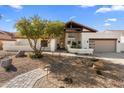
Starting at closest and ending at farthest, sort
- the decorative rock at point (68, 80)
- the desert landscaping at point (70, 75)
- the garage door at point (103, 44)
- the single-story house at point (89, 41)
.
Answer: the desert landscaping at point (70, 75) → the decorative rock at point (68, 80) → the single-story house at point (89, 41) → the garage door at point (103, 44)

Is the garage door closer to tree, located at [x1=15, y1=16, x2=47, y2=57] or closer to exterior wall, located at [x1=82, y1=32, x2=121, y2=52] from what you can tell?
exterior wall, located at [x1=82, y1=32, x2=121, y2=52]

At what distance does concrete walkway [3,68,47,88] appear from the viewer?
937 centimetres

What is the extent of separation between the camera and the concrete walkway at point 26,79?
9367mm

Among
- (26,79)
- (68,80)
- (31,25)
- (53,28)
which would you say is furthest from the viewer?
(53,28)

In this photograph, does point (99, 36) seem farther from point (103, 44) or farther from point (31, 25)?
point (31, 25)

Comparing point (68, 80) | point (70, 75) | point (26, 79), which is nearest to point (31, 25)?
point (70, 75)

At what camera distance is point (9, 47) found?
23.0 meters

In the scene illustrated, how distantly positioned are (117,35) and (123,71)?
1199 cm

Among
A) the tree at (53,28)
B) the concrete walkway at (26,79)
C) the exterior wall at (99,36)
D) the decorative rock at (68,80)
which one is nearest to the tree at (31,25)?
the tree at (53,28)

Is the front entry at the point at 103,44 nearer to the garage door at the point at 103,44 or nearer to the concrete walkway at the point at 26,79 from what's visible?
the garage door at the point at 103,44

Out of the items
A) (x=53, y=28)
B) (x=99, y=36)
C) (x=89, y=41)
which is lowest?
(x=89, y=41)

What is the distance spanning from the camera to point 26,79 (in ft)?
34.5

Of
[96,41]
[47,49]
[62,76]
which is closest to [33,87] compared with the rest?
[62,76]

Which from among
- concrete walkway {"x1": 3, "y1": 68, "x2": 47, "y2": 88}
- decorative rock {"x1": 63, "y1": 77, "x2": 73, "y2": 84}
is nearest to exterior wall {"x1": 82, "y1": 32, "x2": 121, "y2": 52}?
concrete walkway {"x1": 3, "y1": 68, "x2": 47, "y2": 88}
